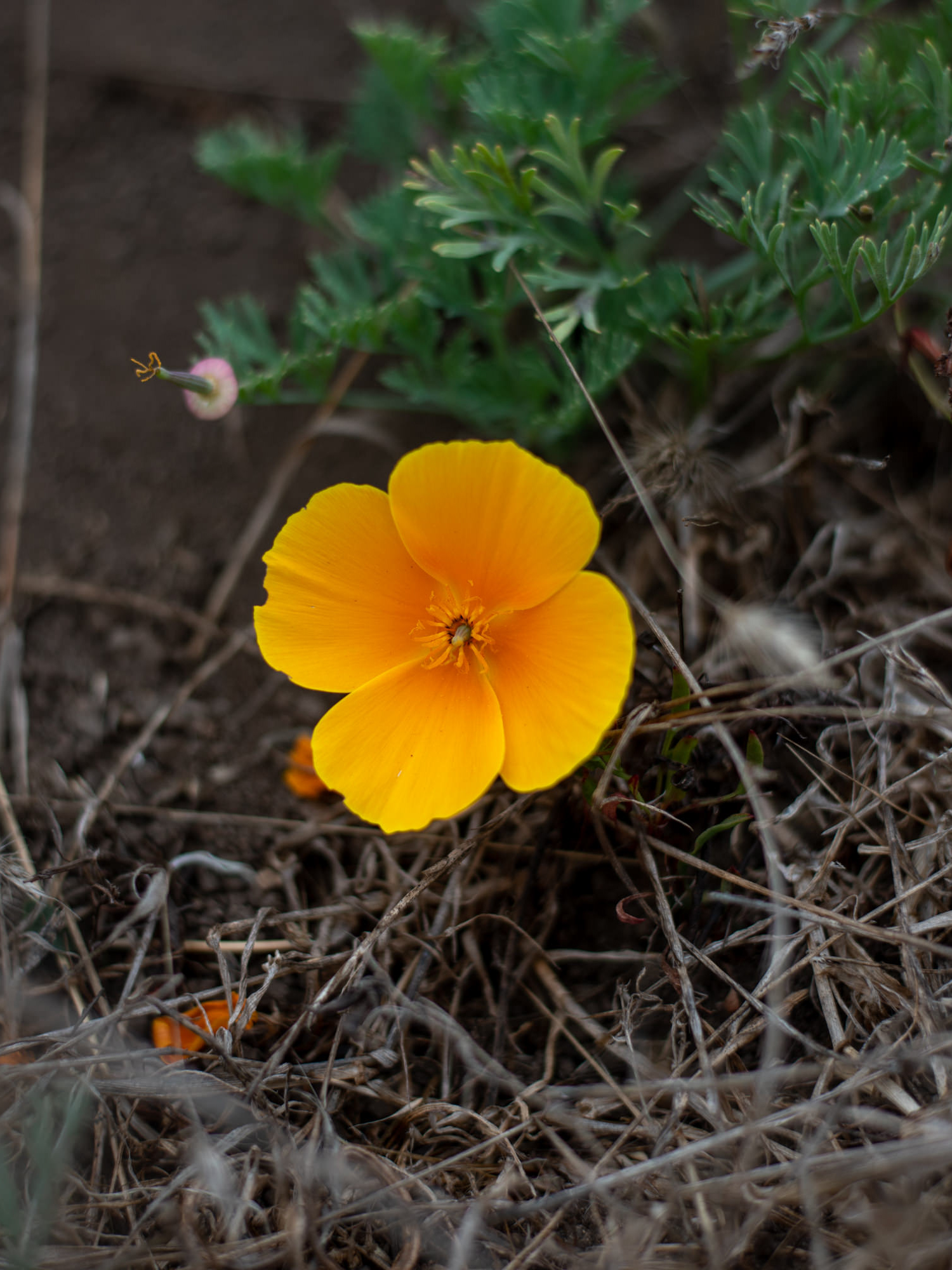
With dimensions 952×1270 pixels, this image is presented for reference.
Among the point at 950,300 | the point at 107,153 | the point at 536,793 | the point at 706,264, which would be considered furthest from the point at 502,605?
the point at 107,153

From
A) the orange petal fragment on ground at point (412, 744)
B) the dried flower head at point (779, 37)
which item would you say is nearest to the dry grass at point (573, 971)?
the orange petal fragment on ground at point (412, 744)

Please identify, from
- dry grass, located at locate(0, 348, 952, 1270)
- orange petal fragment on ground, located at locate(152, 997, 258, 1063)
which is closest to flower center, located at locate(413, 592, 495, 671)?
dry grass, located at locate(0, 348, 952, 1270)

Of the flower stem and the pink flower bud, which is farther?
the pink flower bud

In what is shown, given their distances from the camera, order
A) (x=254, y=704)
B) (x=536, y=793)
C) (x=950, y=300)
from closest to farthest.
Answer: (x=536, y=793) < (x=950, y=300) < (x=254, y=704)

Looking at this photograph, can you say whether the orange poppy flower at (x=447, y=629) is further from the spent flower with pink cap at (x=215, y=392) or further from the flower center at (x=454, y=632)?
the spent flower with pink cap at (x=215, y=392)

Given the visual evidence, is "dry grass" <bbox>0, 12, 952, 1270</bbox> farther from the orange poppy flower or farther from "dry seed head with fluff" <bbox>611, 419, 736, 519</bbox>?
the orange poppy flower

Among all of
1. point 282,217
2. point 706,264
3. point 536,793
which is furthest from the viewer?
point 282,217

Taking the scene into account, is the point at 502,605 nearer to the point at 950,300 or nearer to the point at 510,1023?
the point at 510,1023
